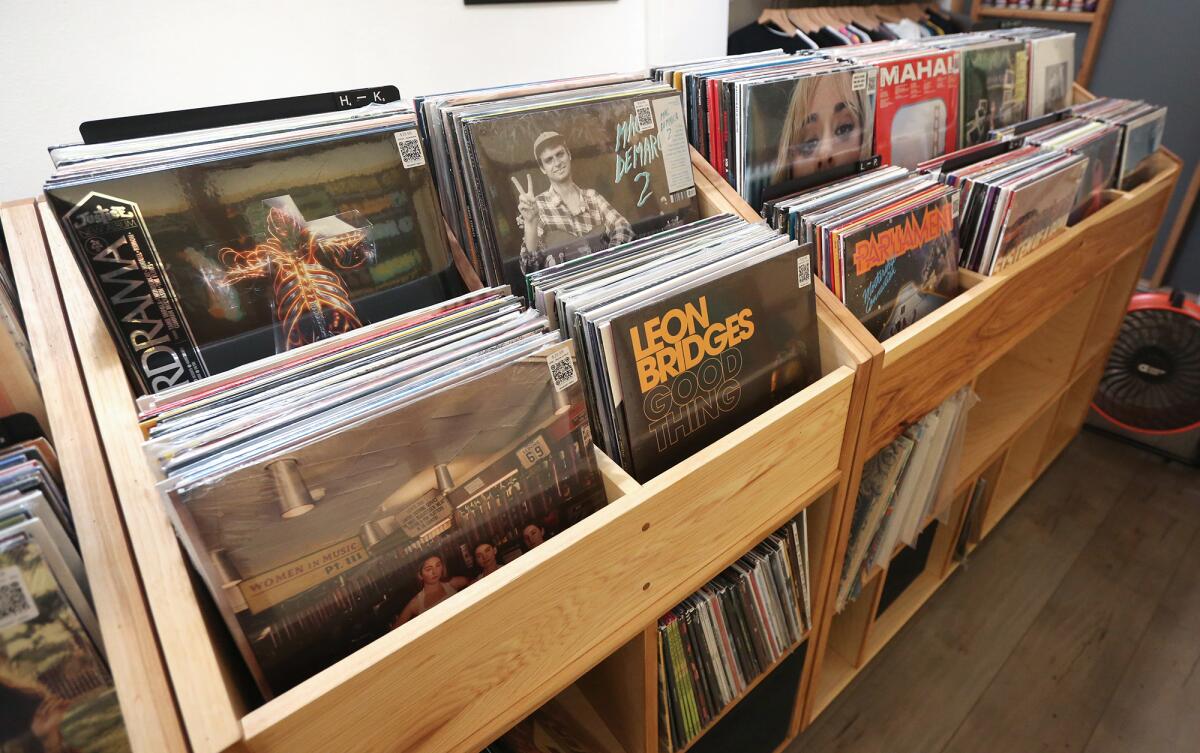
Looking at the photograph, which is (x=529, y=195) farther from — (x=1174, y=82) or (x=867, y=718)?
(x=1174, y=82)

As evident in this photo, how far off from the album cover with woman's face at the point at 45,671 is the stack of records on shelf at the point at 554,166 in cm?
57

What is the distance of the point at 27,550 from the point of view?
46cm

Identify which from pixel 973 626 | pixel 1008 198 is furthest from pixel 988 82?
pixel 973 626

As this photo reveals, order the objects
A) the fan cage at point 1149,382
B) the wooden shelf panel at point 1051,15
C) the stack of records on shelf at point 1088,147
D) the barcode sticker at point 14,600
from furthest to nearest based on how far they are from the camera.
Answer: the wooden shelf panel at point 1051,15 < the fan cage at point 1149,382 < the stack of records on shelf at point 1088,147 < the barcode sticker at point 14,600

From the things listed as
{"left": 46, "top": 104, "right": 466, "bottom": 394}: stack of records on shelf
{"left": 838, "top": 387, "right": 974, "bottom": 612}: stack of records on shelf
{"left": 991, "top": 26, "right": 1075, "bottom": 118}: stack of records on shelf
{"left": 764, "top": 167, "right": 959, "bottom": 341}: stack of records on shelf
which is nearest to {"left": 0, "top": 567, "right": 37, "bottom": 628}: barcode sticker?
{"left": 46, "top": 104, "right": 466, "bottom": 394}: stack of records on shelf

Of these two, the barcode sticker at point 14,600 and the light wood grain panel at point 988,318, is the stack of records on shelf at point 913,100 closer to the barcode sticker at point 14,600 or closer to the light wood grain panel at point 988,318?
the light wood grain panel at point 988,318

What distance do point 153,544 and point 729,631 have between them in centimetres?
78

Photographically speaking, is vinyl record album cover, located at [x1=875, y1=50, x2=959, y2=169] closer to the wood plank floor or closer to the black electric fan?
the black electric fan

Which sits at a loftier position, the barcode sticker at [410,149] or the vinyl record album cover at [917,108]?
the barcode sticker at [410,149]

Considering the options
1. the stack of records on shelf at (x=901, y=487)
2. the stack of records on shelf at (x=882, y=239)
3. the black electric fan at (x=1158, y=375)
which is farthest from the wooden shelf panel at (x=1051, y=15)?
the stack of records on shelf at (x=901, y=487)

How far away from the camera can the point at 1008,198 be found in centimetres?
A: 115

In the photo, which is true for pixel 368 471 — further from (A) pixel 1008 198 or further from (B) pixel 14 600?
(A) pixel 1008 198

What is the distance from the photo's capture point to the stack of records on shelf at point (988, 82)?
1.48 metres

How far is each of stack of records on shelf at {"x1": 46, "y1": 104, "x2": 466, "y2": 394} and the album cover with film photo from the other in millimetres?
316
